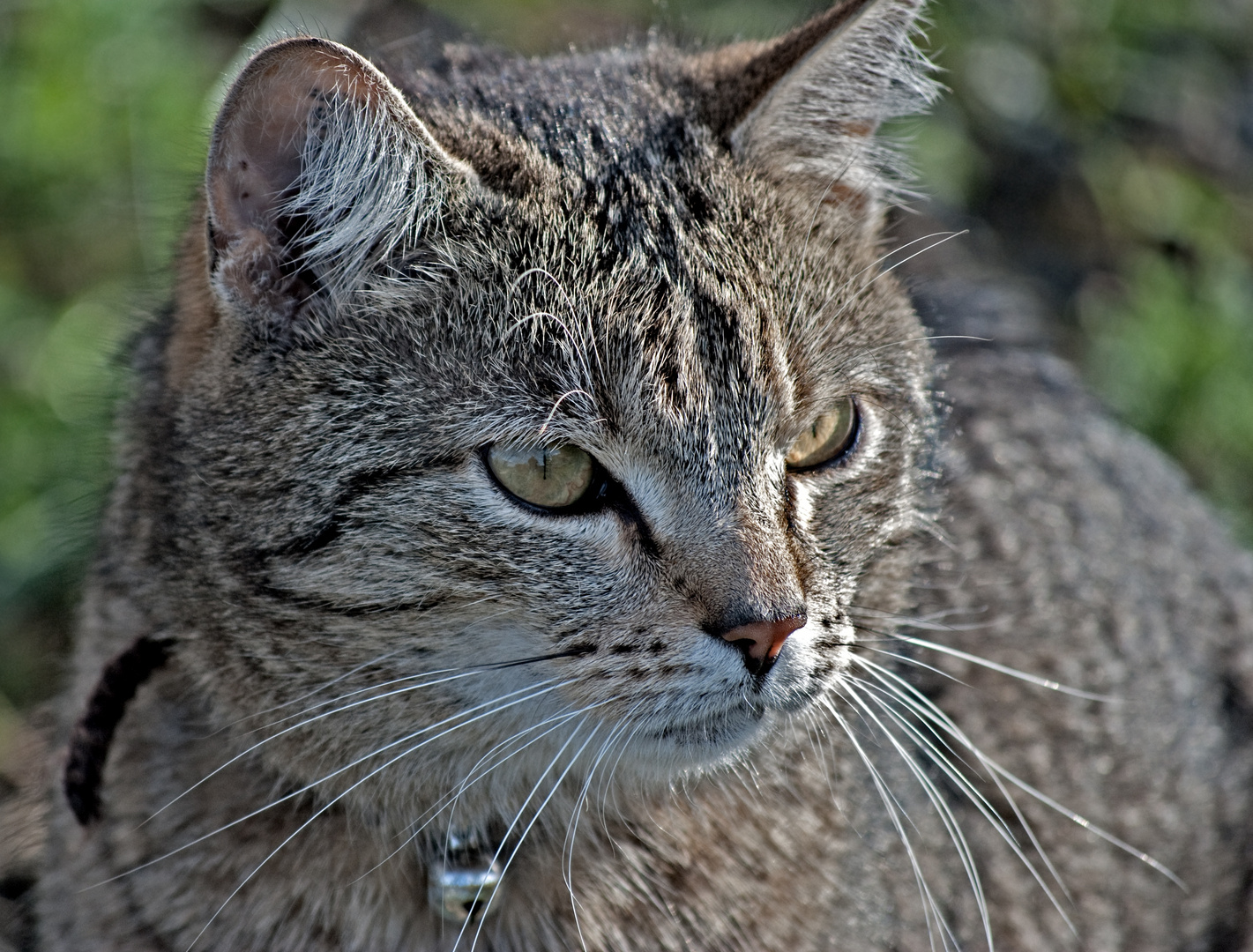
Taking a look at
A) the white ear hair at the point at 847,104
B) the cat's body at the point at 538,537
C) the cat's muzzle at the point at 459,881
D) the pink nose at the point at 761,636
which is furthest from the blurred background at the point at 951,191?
the pink nose at the point at 761,636

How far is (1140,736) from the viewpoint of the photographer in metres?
3.14

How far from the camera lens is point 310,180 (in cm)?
211

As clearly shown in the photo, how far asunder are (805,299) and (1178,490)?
1.69 m

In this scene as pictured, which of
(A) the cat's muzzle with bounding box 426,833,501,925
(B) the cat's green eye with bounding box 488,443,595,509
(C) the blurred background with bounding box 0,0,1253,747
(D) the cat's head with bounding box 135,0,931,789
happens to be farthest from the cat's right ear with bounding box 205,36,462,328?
(A) the cat's muzzle with bounding box 426,833,501,925

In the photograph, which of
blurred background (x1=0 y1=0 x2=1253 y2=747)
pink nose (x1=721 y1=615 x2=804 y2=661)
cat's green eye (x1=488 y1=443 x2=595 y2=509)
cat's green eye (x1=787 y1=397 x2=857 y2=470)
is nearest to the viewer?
pink nose (x1=721 y1=615 x2=804 y2=661)

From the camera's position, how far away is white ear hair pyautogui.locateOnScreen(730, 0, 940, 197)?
238 centimetres

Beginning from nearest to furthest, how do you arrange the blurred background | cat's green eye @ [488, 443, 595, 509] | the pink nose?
1. the pink nose
2. cat's green eye @ [488, 443, 595, 509]
3. the blurred background

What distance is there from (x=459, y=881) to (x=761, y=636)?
29.8 inches

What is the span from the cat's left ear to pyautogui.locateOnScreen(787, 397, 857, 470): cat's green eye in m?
0.46

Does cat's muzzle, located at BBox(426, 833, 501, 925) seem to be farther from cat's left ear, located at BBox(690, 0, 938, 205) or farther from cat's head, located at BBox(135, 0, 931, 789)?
cat's left ear, located at BBox(690, 0, 938, 205)

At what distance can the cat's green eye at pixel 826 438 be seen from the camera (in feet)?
7.55

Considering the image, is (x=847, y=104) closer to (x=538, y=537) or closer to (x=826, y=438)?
(x=826, y=438)

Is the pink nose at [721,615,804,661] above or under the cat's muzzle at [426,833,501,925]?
above

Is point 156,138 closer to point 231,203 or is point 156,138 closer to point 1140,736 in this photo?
point 231,203
